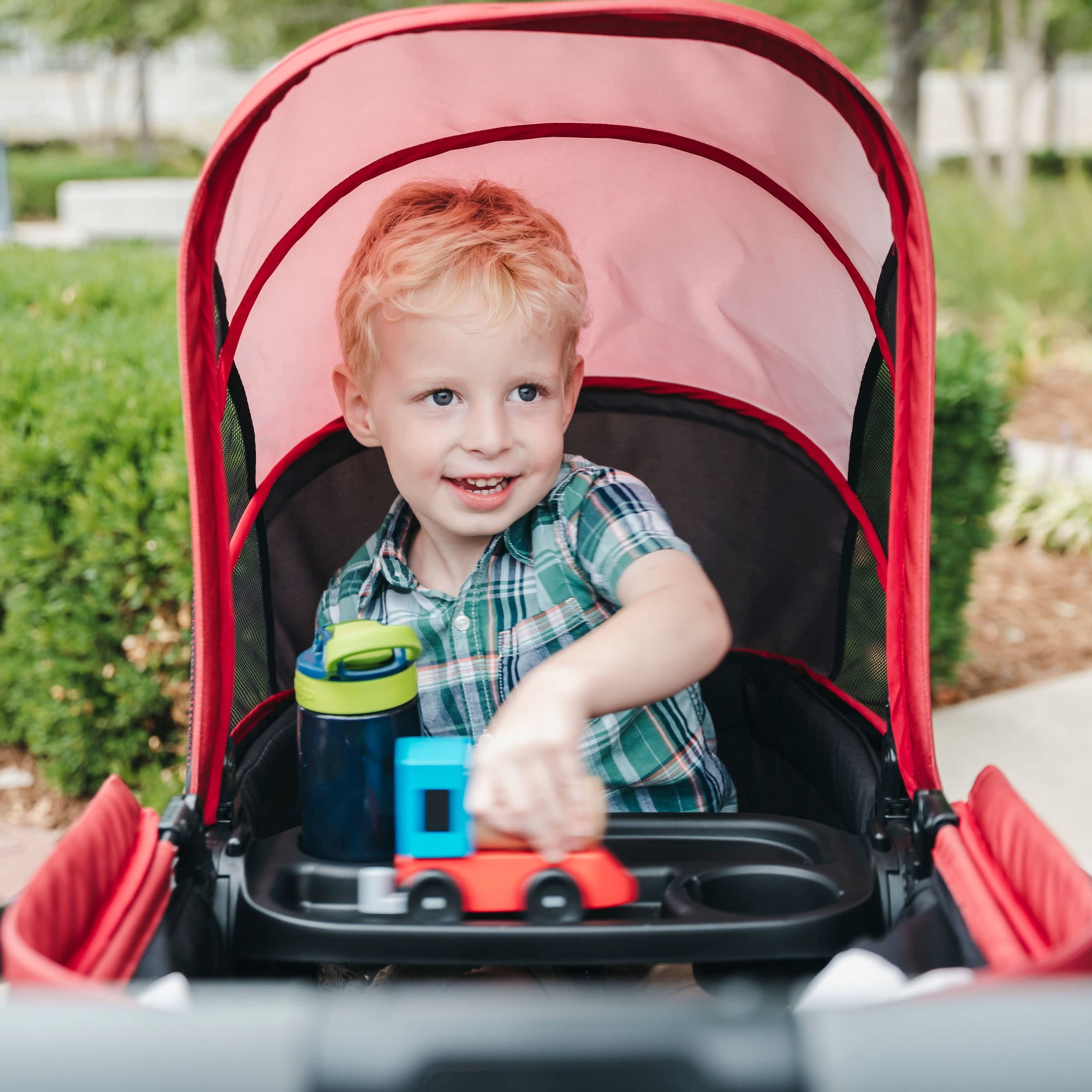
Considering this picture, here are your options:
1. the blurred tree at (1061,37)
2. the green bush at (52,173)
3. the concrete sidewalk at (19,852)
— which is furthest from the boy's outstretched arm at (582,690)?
the green bush at (52,173)

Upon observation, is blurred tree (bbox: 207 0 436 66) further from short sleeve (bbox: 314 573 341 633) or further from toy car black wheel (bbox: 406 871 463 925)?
toy car black wheel (bbox: 406 871 463 925)

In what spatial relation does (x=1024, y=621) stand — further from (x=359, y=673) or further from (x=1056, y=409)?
(x=359, y=673)

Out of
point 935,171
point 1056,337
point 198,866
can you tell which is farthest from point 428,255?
point 935,171

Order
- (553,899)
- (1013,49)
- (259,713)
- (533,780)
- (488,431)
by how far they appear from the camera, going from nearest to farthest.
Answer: (533,780) < (553,899) < (488,431) < (259,713) < (1013,49)

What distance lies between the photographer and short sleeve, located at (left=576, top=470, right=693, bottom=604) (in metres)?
1.67

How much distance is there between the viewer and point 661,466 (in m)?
2.41

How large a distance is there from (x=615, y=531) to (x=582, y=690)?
1.71ft

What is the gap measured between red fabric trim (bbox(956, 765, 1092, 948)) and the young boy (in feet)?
1.16

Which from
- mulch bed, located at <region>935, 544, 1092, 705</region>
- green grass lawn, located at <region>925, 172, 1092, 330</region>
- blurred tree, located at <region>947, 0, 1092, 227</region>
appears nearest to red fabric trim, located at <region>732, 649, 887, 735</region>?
mulch bed, located at <region>935, 544, 1092, 705</region>

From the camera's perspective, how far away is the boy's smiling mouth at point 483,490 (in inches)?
67.8

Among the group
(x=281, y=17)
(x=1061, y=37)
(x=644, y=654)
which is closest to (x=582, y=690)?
(x=644, y=654)

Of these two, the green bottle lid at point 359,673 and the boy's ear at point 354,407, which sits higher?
the boy's ear at point 354,407

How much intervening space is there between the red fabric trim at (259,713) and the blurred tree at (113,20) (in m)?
14.5

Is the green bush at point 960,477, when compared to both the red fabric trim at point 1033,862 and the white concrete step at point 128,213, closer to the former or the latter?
the red fabric trim at point 1033,862
